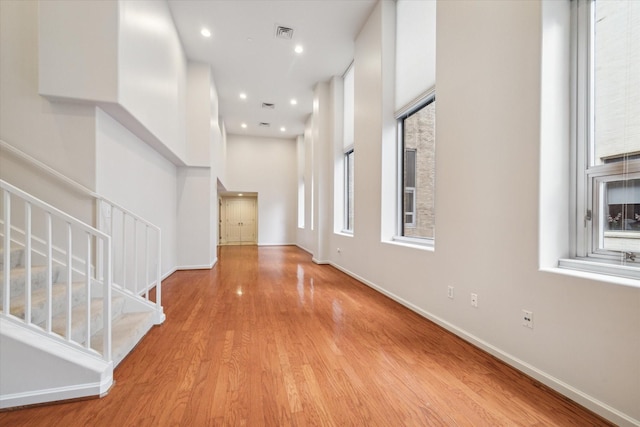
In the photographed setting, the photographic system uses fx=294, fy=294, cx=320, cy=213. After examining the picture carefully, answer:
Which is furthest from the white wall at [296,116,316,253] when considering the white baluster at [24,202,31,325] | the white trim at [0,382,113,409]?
the white baluster at [24,202,31,325]

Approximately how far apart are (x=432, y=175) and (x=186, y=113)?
4677 mm

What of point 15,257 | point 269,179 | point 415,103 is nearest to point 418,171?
point 415,103

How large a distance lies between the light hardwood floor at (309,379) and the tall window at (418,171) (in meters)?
1.11

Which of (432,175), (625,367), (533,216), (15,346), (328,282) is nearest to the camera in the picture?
(625,367)

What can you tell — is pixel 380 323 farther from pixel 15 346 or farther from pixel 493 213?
pixel 15 346

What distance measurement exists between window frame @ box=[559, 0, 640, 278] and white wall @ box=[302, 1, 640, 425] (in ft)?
0.81

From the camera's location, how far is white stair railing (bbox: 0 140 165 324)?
8.41ft

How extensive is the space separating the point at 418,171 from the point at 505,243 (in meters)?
1.80

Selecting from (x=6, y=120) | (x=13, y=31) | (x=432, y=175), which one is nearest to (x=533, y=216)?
(x=432, y=175)

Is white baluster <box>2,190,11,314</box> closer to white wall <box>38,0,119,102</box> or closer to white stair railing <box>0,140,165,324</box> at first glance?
white stair railing <box>0,140,165,324</box>

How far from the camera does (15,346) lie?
5.23 ft

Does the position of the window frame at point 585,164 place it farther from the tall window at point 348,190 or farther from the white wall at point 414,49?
the tall window at point 348,190

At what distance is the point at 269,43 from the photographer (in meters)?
5.17

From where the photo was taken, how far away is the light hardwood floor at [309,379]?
1.55 meters
